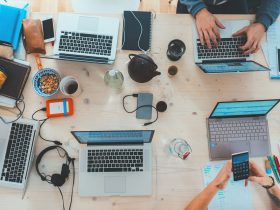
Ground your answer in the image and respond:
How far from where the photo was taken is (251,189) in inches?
50.8

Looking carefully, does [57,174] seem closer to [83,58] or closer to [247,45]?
[83,58]

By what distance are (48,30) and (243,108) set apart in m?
A: 0.99

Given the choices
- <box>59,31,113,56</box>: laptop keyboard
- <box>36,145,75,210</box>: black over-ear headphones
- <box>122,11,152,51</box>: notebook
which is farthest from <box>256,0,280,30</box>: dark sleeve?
<box>36,145,75,210</box>: black over-ear headphones

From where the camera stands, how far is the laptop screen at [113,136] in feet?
3.78

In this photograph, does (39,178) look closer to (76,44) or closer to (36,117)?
(36,117)

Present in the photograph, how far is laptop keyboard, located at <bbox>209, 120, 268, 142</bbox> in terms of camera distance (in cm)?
134

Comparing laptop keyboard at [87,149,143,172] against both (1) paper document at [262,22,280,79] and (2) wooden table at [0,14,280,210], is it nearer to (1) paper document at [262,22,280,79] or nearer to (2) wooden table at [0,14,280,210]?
(2) wooden table at [0,14,280,210]

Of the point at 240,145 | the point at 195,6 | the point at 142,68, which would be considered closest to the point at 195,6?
the point at 195,6

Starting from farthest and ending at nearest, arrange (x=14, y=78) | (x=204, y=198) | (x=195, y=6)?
(x=195, y=6) < (x=14, y=78) < (x=204, y=198)

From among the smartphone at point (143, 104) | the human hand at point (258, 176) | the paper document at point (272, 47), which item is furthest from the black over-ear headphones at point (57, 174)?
the paper document at point (272, 47)

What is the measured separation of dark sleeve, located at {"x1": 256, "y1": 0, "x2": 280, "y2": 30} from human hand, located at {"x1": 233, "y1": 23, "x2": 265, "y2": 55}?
0.03 meters

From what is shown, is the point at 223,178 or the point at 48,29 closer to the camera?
the point at 223,178

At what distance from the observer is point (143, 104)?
1.34 metres

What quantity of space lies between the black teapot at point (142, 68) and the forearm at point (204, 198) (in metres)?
0.55
